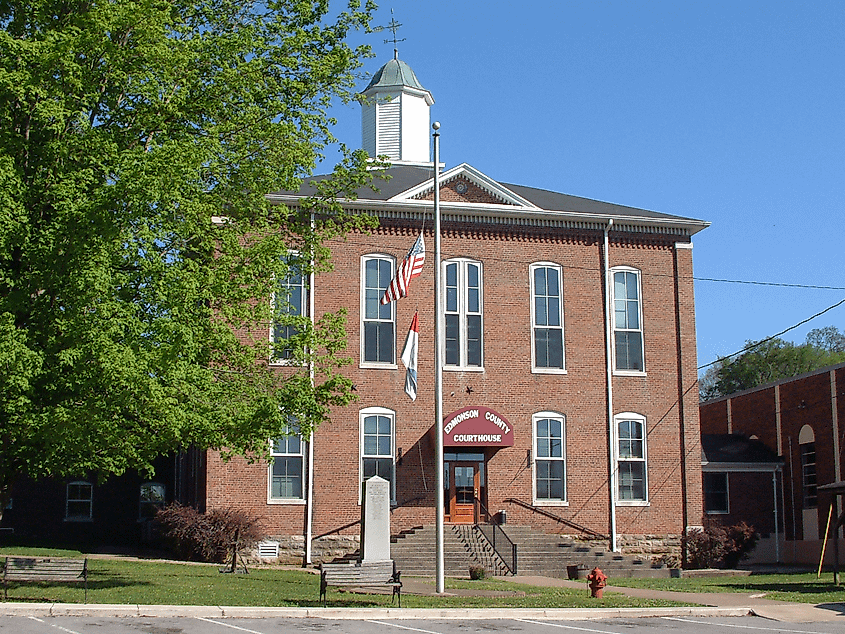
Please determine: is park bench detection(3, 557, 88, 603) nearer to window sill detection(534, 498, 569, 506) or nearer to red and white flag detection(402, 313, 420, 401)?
red and white flag detection(402, 313, 420, 401)

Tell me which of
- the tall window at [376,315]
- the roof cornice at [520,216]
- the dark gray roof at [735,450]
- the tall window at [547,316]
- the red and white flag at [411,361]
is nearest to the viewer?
the red and white flag at [411,361]

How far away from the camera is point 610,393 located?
31.2 meters

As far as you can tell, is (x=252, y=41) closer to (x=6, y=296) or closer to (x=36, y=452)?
(x=6, y=296)

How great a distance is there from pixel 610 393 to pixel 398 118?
13941 mm

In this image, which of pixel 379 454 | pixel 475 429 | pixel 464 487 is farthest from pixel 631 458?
pixel 379 454

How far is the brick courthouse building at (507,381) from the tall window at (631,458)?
0.04 m

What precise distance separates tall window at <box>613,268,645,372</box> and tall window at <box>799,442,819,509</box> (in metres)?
8.80

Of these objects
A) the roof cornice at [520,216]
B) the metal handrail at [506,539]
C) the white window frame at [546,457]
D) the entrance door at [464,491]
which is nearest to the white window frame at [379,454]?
the entrance door at [464,491]

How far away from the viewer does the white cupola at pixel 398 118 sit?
126ft

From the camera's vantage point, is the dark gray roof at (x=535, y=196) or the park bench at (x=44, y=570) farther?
the dark gray roof at (x=535, y=196)

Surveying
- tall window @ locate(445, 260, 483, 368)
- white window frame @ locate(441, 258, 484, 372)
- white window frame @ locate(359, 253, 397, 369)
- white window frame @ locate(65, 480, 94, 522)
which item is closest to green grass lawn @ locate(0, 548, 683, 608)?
white window frame @ locate(359, 253, 397, 369)

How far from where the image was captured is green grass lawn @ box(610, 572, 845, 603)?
71.3 feet

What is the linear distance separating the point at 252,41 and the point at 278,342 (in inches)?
229

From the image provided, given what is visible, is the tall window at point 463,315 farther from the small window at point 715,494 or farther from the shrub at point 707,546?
the small window at point 715,494
